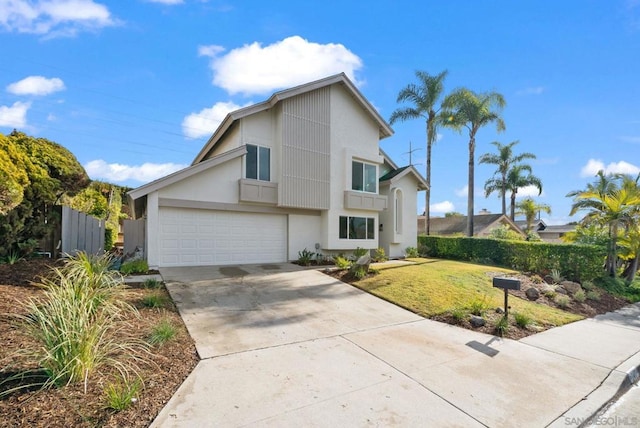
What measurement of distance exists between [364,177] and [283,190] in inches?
200

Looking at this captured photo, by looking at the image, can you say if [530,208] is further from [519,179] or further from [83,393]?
[83,393]

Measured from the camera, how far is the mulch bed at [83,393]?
9.77ft

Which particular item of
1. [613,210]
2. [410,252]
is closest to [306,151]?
[410,252]

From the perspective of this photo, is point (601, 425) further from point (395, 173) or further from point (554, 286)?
point (395, 173)

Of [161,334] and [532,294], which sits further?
[532,294]

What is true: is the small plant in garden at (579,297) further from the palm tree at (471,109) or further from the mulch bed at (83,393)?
the palm tree at (471,109)

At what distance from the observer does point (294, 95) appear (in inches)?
581

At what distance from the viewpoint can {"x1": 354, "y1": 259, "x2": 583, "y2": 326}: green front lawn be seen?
322 inches

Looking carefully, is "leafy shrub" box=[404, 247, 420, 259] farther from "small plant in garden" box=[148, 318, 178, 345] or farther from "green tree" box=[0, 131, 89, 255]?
"green tree" box=[0, 131, 89, 255]

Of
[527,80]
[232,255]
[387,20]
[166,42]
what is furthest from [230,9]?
[527,80]

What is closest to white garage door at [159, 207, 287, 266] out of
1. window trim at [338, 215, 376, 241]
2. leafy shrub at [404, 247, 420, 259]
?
window trim at [338, 215, 376, 241]

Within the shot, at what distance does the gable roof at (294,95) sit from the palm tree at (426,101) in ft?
21.5

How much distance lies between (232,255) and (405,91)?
18110mm

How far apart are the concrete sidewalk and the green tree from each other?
414 cm
